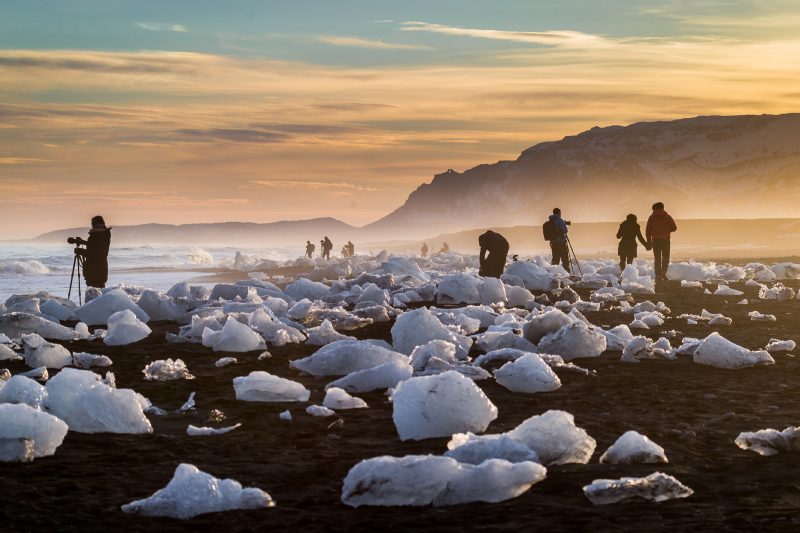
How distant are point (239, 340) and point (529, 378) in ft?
10.7

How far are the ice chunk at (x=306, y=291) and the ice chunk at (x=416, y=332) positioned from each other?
7127 millimetres

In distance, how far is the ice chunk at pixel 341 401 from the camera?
5.95 meters

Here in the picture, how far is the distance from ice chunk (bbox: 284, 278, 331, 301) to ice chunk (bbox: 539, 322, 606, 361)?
24.8 feet

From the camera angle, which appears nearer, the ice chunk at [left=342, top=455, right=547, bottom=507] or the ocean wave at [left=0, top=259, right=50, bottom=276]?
the ice chunk at [left=342, top=455, right=547, bottom=507]

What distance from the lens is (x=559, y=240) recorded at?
66.4 ft

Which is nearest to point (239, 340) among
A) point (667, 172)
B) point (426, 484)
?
point (426, 484)

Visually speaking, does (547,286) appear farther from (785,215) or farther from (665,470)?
(785,215)

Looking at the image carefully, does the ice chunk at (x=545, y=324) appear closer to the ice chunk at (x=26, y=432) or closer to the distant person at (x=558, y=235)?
the ice chunk at (x=26, y=432)

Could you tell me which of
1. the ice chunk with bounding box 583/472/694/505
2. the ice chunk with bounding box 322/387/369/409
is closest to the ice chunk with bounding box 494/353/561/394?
the ice chunk with bounding box 322/387/369/409

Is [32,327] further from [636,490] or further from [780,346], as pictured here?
[636,490]

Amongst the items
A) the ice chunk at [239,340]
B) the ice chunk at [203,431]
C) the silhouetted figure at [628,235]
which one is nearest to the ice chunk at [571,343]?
the ice chunk at [239,340]

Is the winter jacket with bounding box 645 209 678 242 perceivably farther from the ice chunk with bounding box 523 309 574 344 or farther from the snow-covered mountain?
the snow-covered mountain

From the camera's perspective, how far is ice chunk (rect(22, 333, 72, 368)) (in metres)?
7.79

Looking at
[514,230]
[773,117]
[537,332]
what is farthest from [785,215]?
[537,332]
